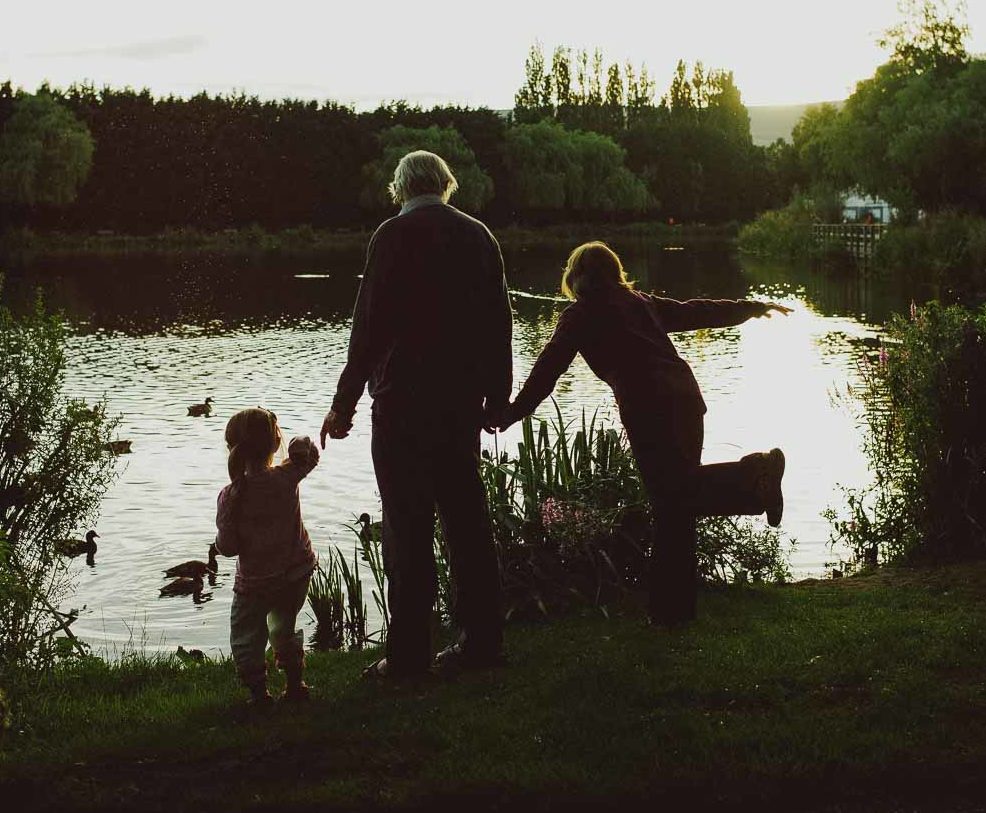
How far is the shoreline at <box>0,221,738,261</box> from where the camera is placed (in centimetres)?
6353

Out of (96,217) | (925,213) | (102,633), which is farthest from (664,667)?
(96,217)

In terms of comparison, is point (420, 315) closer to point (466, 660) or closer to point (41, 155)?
point (466, 660)

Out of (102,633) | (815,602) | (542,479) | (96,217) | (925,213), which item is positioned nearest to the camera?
(815,602)

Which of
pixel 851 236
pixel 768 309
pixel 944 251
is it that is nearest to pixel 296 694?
pixel 768 309

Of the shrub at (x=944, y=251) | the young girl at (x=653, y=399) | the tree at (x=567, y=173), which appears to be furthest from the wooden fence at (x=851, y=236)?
the young girl at (x=653, y=399)

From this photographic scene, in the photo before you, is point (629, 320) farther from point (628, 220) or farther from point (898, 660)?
point (628, 220)

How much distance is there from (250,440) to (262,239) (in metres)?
69.9

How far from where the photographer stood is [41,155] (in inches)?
2571

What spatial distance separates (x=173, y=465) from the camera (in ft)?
48.3

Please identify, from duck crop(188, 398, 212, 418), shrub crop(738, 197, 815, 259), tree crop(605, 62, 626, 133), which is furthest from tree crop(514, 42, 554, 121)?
duck crop(188, 398, 212, 418)

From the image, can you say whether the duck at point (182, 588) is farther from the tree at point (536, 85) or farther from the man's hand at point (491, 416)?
the tree at point (536, 85)

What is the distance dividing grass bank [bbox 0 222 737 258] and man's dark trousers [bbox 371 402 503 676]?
5849 cm

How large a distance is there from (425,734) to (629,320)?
2.13 m

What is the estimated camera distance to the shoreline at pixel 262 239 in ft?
208
